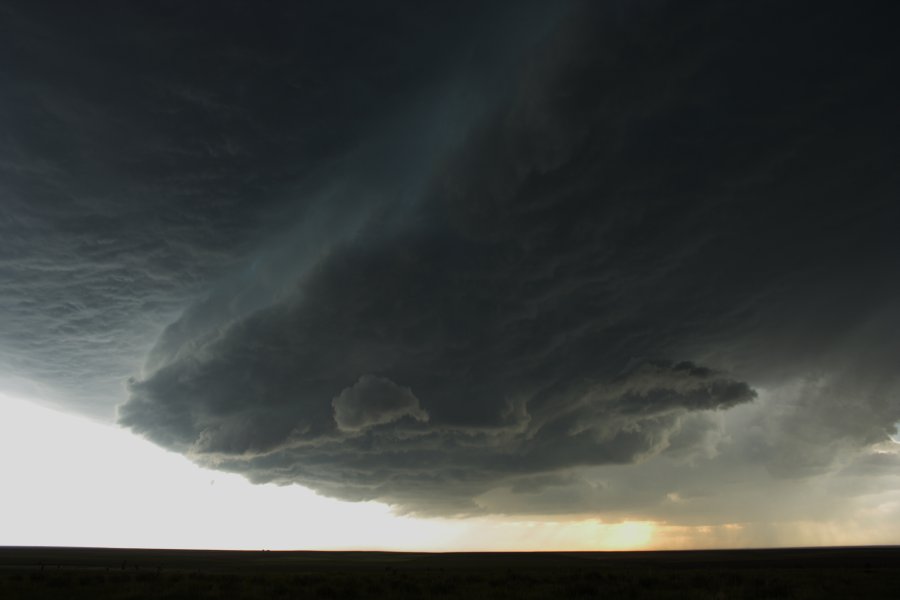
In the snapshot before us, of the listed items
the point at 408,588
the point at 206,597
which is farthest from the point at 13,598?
the point at 408,588

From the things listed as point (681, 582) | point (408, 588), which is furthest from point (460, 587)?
point (681, 582)

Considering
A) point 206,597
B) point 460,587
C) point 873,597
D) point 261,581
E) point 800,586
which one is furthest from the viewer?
point 261,581

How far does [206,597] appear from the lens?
3428cm

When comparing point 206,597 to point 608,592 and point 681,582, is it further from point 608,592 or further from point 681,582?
point 681,582

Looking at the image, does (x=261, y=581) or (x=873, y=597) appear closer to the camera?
(x=873, y=597)

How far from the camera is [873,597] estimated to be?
101ft

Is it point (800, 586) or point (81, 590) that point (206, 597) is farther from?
point (800, 586)

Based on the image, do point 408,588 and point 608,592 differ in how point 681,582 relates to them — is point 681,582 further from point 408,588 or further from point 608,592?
point 408,588

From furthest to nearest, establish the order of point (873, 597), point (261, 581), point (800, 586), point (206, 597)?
1. point (261, 581)
2. point (800, 586)
3. point (206, 597)
4. point (873, 597)

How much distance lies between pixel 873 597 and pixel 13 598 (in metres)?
51.9

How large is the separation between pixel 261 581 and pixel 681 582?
34849 mm

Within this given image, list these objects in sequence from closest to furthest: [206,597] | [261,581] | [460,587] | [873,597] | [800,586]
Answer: [873,597], [206,597], [800,586], [460,587], [261,581]

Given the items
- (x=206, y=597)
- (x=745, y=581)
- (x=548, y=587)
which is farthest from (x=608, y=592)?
(x=206, y=597)

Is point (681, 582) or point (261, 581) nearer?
point (681, 582)
